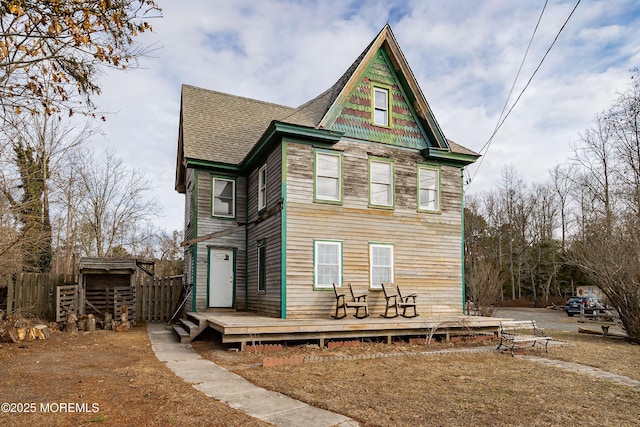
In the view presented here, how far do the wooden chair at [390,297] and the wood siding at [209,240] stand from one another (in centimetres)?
542

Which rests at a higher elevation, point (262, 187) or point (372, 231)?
point (262, 187)

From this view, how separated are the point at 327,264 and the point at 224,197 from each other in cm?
562

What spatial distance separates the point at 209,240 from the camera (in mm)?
17125

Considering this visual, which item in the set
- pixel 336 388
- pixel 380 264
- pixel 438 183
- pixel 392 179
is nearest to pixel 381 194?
pixel 392 179

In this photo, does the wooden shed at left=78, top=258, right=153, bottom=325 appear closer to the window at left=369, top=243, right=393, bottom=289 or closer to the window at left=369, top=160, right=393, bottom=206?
the window at left=369, top=243, right=393, bottom=289

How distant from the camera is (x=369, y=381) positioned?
323 inches

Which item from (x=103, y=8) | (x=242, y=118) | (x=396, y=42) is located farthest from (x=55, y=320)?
(x=396, y=42)

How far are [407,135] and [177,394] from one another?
1199cm

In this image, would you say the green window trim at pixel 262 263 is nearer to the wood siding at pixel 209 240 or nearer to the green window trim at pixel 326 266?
the wood siding at pixel 209 240

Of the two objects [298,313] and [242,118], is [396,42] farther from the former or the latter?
[298,313]

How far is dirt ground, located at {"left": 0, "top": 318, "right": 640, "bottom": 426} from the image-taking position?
19.6 feet

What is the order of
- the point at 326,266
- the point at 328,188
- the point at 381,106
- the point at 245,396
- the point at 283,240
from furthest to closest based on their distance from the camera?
the point at 381,106, the point at 328,188, the point at 326,266, the point at 283,240, the point at 245,396

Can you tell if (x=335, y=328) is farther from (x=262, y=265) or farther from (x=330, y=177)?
(x=330, y=177)

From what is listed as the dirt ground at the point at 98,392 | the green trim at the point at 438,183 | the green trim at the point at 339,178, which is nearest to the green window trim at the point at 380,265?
the green trim at the point at 339,178
